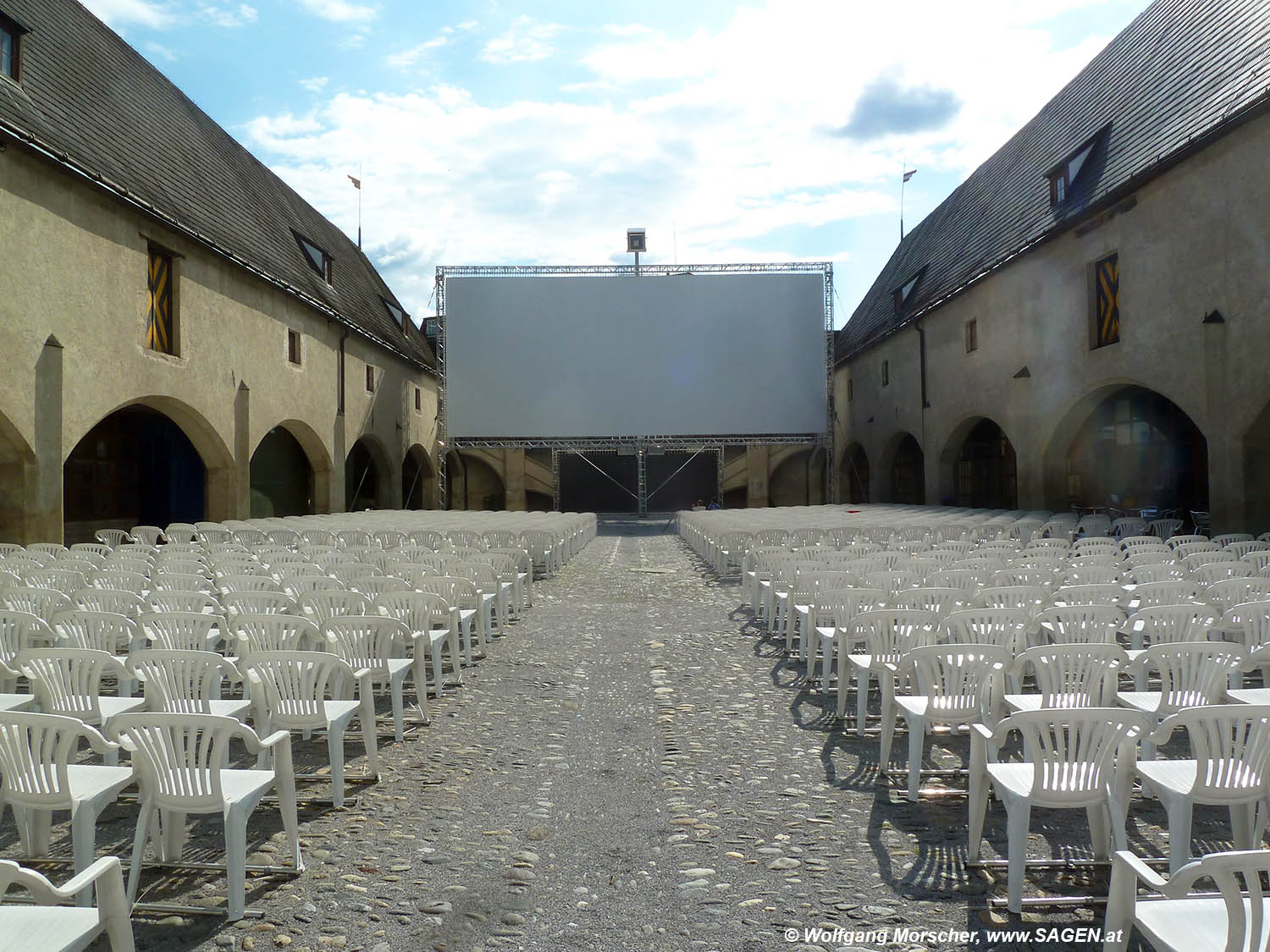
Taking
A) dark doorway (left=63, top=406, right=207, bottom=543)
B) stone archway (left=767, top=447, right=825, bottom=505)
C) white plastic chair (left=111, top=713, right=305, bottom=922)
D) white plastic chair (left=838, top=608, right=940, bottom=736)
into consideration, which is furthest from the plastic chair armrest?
stone archway (left=767, top=447, right=825, bottom=505)

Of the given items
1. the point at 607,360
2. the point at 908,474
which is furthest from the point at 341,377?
the point at 908,474

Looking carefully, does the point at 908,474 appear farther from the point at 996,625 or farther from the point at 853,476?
the point at 996,625

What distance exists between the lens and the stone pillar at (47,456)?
1213 cm

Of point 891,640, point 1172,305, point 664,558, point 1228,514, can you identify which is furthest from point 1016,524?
point 891,640

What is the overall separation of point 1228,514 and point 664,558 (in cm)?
892

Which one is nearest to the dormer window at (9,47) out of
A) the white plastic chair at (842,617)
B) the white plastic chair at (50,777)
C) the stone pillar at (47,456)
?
the stone pillar at (47,456)

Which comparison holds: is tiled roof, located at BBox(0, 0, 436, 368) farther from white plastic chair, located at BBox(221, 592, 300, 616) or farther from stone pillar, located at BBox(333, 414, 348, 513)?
white plastic chair, located at BBox(221, 592, 300, 616)

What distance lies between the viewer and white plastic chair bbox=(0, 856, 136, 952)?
2.12 metres

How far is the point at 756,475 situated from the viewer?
104 feet

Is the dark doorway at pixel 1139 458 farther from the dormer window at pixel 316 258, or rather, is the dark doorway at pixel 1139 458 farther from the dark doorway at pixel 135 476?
the dormer window at pixel 316 258

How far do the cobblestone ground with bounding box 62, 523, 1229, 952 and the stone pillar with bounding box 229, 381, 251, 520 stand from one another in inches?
541

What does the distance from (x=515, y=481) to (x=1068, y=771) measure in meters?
29.4

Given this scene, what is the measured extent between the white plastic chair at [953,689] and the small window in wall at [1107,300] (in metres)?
13.4

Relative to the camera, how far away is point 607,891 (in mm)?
3154
